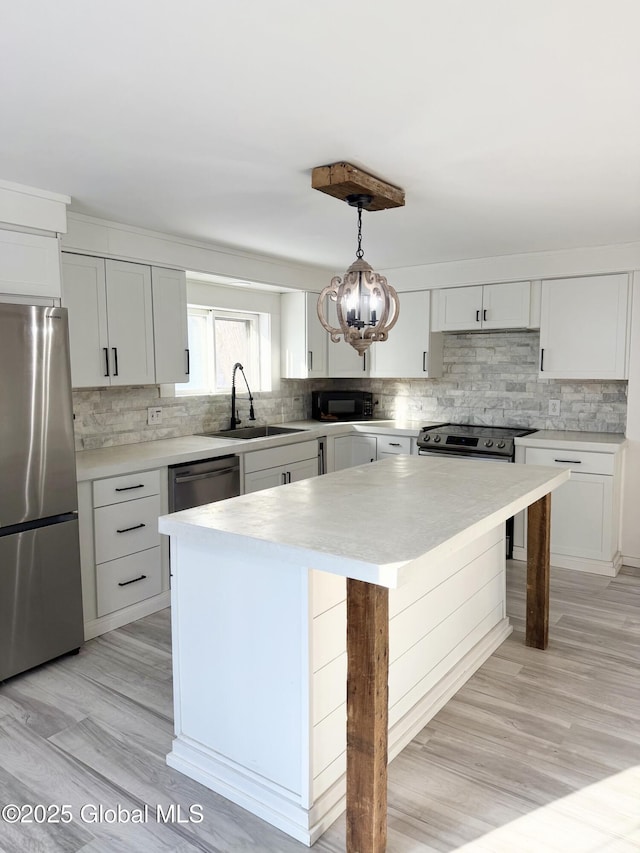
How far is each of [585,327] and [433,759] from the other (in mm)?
3102

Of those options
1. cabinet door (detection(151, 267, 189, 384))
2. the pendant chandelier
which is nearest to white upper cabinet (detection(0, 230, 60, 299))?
cabinet door (detection(151, 267, 189, 384))

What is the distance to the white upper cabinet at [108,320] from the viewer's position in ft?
10.5

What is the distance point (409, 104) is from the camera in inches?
73.1

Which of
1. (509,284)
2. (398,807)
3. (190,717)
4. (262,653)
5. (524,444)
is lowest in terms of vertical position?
(398,807)

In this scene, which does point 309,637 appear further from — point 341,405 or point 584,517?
point 341,405

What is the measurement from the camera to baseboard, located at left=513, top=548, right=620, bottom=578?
3963 millimetres

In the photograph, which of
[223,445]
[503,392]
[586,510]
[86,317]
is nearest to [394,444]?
[503,392]

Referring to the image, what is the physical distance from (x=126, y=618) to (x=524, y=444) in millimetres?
2815

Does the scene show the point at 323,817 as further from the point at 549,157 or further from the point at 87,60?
the point at 549,157

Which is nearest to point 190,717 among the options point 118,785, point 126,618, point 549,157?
point 118,785

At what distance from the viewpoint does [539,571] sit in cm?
293

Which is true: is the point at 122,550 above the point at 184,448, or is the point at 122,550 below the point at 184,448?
below

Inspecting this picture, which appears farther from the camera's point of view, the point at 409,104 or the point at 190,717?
the point at 190,717

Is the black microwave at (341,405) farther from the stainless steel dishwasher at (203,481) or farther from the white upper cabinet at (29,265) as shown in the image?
the white upper cabinet at (29,265)
